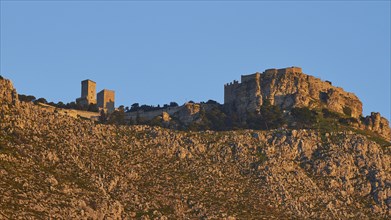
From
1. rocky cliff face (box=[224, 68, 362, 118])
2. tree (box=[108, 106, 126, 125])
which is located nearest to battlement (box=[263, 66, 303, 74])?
rocky cliff face (box=[224, 68, 362, 118])

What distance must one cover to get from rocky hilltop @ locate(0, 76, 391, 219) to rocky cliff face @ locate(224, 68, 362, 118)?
1033 inches

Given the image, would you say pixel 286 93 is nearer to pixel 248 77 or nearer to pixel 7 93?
pixel 248 77

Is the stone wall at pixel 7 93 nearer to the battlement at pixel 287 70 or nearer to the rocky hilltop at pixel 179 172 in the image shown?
the rocky hilltop at pixel 179 172

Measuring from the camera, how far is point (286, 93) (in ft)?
630

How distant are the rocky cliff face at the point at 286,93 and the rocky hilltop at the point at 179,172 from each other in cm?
2623

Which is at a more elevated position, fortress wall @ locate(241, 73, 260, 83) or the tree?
fortress wall @ locate(241, 73, 260, 83)

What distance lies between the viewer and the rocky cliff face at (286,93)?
191 m

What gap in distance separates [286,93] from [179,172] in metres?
49.7

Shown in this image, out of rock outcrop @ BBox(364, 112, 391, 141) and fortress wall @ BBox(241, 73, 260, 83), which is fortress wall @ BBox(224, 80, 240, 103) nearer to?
fortress wall @ BBox(241, 73, 260, 83)

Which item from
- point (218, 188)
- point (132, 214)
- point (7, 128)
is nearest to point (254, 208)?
point (218, 188)

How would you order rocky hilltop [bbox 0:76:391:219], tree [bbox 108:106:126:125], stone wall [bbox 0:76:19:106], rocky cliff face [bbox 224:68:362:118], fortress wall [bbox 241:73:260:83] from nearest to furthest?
rocky hilltop [bbox 0:76:391:219] → stone wall [bbox 0:76:19:106] → tree [bbox 108:106:126:125] → rocky cliff face [bbox 224:68:362:118] → fortress wall [bbox 241:73:260:83]

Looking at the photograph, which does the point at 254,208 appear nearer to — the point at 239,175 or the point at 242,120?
the point at 239,175

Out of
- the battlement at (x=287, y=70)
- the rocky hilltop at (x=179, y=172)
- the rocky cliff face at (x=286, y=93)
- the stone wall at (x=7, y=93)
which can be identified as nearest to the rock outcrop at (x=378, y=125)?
the rocky cliff face at (x=286, y=93)

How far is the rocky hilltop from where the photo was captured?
13138 cm
